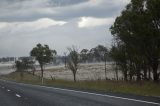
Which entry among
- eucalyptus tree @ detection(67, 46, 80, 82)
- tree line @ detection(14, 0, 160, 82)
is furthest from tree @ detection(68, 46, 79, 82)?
tree line @ detection(14, 0, 160, 82)

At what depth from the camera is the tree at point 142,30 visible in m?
35.3

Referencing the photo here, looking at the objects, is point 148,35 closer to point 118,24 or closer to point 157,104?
point 118,24

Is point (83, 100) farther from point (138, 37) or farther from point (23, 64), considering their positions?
point (23, 64)

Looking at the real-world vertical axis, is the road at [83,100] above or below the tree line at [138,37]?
below

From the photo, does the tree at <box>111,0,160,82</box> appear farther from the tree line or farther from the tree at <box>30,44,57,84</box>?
the tree at <box>30,44,57,84</box>

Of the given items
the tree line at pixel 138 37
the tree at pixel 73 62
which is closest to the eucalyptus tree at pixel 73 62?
the tree at pixel 73 62

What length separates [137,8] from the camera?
37188 millimetres

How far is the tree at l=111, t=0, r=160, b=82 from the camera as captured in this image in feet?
116

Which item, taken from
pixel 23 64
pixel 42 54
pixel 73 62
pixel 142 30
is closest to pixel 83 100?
pixel 142 30

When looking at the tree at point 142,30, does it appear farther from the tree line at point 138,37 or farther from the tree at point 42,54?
the tree at point 42,54

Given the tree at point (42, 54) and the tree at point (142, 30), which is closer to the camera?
the tree at point (142, 30)

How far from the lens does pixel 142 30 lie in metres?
35.9

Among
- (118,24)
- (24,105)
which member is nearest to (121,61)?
(118,24)

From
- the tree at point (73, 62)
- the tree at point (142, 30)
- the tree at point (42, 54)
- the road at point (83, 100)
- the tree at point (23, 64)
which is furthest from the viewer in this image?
the tree at point (23, 64)
